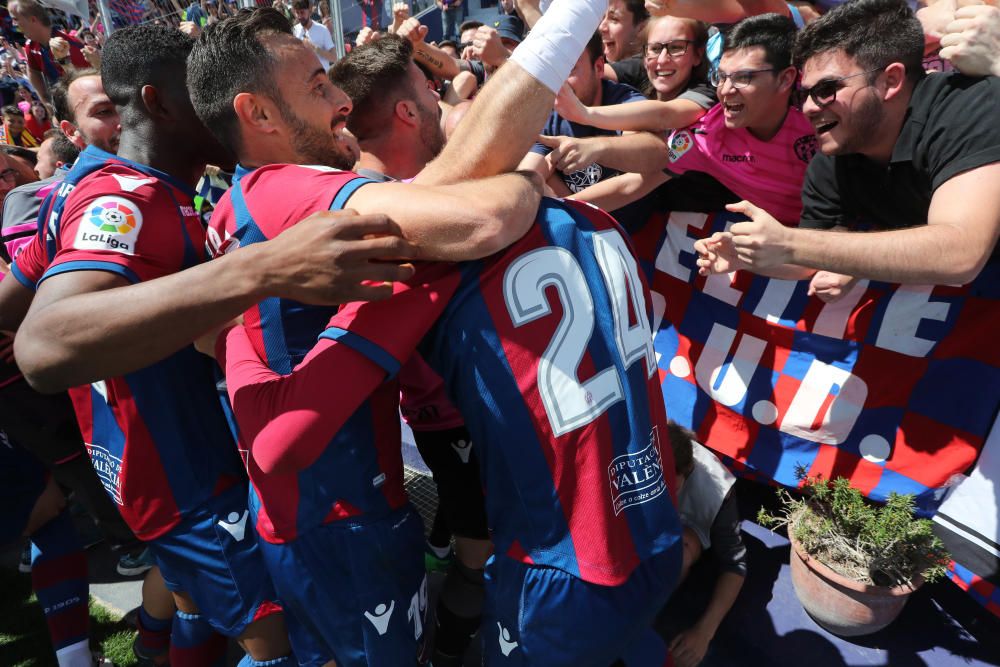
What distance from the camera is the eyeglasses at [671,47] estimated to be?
10.9 ft

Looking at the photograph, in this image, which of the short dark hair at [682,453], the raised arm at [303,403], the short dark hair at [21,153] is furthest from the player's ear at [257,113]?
the short dark hair at [21,153]

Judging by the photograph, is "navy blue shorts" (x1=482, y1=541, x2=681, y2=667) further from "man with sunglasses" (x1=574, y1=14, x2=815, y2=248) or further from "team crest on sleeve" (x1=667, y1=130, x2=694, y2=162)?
"team crest on sleeve" (x1=667, y1=130, x2=694, y2=162)

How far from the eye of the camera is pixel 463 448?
2.32 meters

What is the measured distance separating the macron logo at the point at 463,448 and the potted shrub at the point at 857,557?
4.96 ft

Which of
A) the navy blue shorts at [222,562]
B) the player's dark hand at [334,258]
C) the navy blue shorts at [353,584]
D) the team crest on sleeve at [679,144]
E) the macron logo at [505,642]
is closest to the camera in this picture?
the player's dark hand at [334,258]

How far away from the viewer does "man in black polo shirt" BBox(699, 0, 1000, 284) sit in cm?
188

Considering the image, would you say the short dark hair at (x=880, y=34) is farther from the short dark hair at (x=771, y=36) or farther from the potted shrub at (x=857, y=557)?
the potted shrub at (x=857, y=557)

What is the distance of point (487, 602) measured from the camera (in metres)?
1.69

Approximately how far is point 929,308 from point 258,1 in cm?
992

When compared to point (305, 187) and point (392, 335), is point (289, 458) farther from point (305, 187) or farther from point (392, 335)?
point (305, 187)

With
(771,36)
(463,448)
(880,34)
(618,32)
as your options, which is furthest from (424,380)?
(618,32)

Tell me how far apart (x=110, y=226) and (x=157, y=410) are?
63cm

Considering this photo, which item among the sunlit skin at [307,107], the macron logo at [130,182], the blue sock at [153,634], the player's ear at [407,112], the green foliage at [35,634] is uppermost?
the sunlit skin at [307,107]

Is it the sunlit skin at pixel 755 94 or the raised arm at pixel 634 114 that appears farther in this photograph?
the raised arm at pixel 634 114
